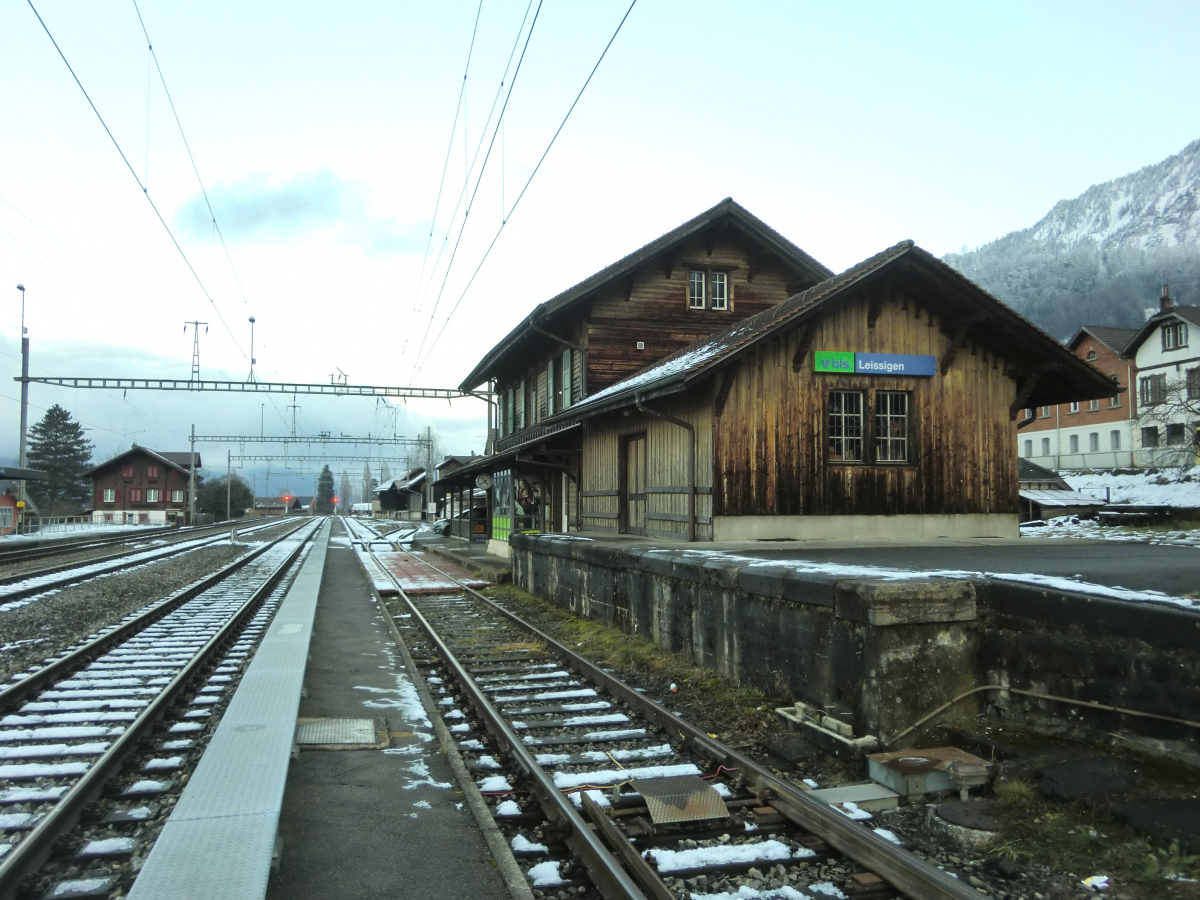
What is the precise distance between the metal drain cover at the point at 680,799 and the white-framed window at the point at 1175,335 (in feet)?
157

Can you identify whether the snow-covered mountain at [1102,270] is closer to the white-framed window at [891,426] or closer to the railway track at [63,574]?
the white-framed window at [891,426]

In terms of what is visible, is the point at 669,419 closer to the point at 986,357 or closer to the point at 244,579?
the point at 986,357

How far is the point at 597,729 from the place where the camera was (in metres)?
6.32

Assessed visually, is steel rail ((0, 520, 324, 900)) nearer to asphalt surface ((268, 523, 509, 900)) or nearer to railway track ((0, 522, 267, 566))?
asphalt surface ((268, 523, 509, 900))

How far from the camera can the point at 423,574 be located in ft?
66.3

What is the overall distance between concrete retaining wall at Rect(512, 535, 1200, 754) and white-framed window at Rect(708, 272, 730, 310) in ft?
44.2

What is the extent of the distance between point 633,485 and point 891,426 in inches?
180

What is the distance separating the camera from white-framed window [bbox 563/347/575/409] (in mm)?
20594

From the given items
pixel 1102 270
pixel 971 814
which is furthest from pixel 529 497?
pixel 1102 270

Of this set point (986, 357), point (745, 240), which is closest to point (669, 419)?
point (986, 357)

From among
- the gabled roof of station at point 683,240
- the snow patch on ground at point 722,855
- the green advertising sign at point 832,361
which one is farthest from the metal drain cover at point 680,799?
the gabled roof of station at point 683,240

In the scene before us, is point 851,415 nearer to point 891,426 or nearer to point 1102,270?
point 891,426

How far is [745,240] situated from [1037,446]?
43592 millimetres

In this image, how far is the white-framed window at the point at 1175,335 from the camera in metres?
42.7
